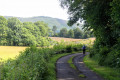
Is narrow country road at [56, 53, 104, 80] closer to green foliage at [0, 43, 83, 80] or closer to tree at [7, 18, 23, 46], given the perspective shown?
green foliage at [0, 43, 83, 80]

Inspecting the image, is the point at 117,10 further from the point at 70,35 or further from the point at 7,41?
the point at 70,35

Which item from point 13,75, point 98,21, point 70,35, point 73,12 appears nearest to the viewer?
point 13,75

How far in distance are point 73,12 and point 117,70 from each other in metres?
13.7

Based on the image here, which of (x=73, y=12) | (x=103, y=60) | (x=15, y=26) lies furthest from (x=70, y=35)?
(x=103, y=60)

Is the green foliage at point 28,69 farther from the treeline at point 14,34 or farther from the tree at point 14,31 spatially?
the treeline at point 14,34

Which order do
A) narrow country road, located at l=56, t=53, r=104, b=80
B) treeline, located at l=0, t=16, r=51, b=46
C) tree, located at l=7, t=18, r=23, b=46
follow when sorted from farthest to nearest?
tree, located at l=7, t=18, r=23, b=46, treeline, located at l=0, t=16, r=51, b=46, narrow country road, located at l=56, t=53, r=104, b=80

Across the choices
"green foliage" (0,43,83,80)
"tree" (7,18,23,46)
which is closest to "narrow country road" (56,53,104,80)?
"green foliage" (0,43,83,80)

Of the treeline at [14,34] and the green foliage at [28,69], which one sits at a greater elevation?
the treeline at [14,34]

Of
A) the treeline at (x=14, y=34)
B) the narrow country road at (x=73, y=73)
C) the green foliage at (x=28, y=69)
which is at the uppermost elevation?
the treeline at (x=14, y=34)

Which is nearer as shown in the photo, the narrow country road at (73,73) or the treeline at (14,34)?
the narrow country road at (73,73)

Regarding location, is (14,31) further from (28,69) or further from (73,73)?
(28,69)

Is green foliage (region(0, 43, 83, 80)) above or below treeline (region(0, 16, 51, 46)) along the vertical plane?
below

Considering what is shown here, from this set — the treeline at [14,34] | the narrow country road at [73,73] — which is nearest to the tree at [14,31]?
the treeline at [14,34]

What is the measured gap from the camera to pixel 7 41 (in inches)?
2413
